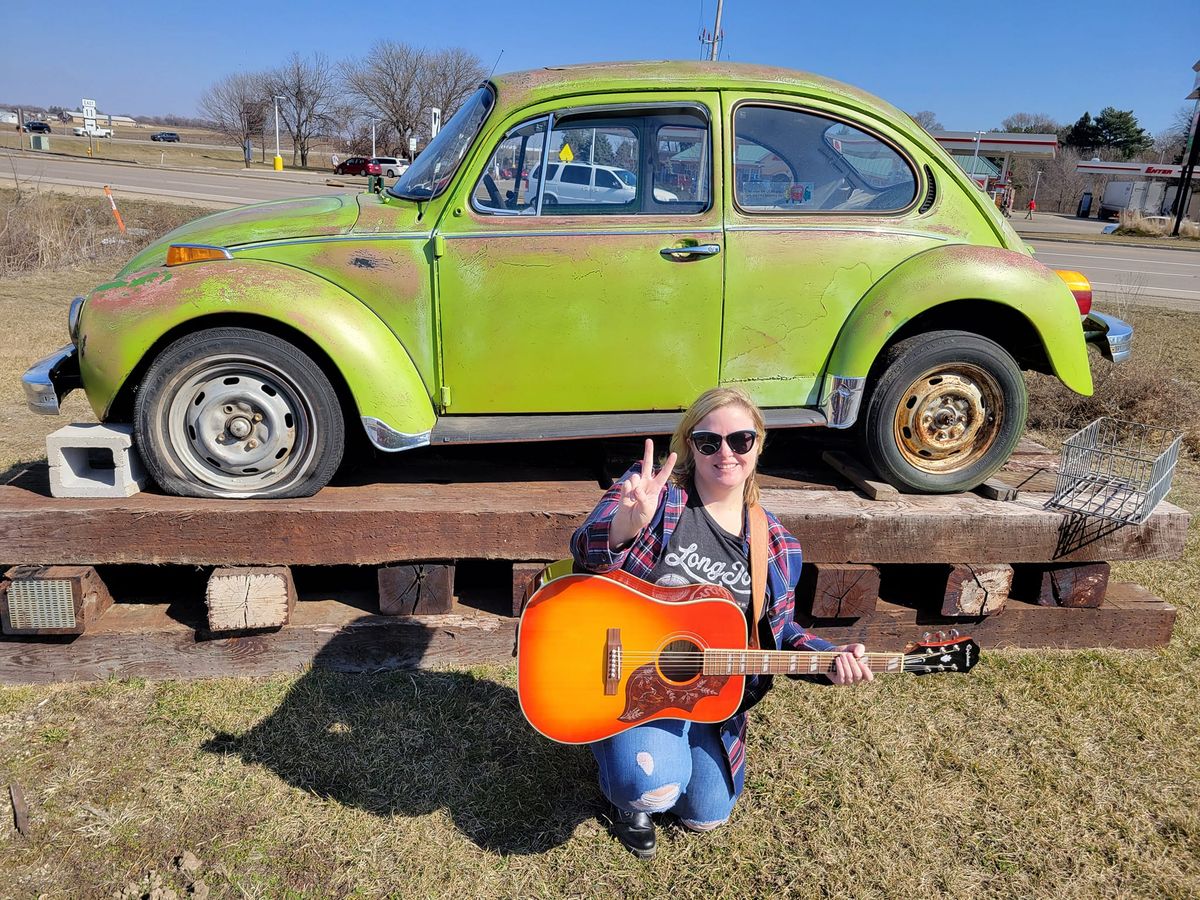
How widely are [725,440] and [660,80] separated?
6.15 feet

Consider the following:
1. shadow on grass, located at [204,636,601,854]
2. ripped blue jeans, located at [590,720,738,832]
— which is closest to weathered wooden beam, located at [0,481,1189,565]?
shadow on grass, located at [204,636,601,854]

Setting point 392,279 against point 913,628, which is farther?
point 913,628

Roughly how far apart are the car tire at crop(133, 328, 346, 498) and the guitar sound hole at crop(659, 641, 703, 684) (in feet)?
5.55

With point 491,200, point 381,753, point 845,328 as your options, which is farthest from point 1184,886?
point 491,200

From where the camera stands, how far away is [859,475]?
3846mm

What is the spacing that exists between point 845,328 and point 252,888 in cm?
295

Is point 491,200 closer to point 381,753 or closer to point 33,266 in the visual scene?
point 381,753

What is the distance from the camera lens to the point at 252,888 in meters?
2.43

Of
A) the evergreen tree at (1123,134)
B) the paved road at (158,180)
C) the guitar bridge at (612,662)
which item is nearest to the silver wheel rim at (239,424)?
the guitar bridge at (612,662)

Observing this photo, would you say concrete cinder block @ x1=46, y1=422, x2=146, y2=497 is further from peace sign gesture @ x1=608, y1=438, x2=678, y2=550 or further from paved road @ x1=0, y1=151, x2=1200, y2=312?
paved road @ x1=0, y1=151, x2=1200, y2=312

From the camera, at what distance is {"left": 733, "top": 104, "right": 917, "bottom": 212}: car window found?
360 cm

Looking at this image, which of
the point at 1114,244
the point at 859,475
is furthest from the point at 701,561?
the point at 1114,244

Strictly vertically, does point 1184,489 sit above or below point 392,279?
below

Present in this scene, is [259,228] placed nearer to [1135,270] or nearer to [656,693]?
[656,693]
